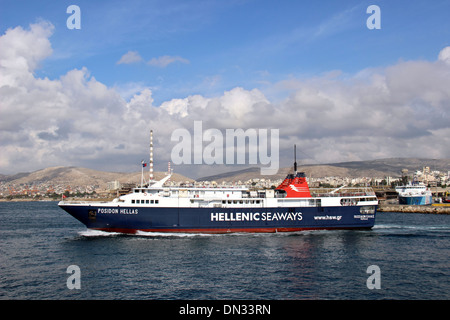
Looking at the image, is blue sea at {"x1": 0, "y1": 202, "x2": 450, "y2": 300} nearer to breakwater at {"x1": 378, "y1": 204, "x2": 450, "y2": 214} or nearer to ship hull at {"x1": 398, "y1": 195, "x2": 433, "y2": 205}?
breakwater at {"x1": 378, "y1": 204, "x2": 450, "y2": 214}

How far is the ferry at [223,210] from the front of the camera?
37.0m

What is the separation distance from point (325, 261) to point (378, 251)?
6523 mm

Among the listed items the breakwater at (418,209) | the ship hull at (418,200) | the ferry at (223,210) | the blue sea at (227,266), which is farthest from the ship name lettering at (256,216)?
the ship hull at (418,200)

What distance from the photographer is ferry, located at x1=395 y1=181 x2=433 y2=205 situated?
296 ft

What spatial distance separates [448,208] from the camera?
73562 millimetres

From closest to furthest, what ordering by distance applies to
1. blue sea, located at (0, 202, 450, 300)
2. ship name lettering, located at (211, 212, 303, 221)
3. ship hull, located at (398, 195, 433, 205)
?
blue sea, located at (0, 202, 450, 300)
ship name lettering, located at (211, 212, 303, 221)
ship hull, located at (398, 195, 433, 205)

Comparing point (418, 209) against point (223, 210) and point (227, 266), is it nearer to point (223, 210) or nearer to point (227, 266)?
point (223, 210)

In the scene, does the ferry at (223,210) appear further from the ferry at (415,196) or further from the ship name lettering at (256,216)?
the ferry at (415,196)

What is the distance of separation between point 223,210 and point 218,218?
41.1 inches

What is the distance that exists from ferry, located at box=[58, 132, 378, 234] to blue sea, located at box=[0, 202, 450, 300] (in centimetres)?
143

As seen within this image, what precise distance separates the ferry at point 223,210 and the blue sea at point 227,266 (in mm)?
1427

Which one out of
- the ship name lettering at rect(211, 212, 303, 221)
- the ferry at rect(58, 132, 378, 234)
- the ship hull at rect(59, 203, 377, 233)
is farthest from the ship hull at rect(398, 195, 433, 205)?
the ship name lettering at rect(211, 212, 303, 221)

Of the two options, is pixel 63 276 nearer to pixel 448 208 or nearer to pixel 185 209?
A: pixel 185 209
